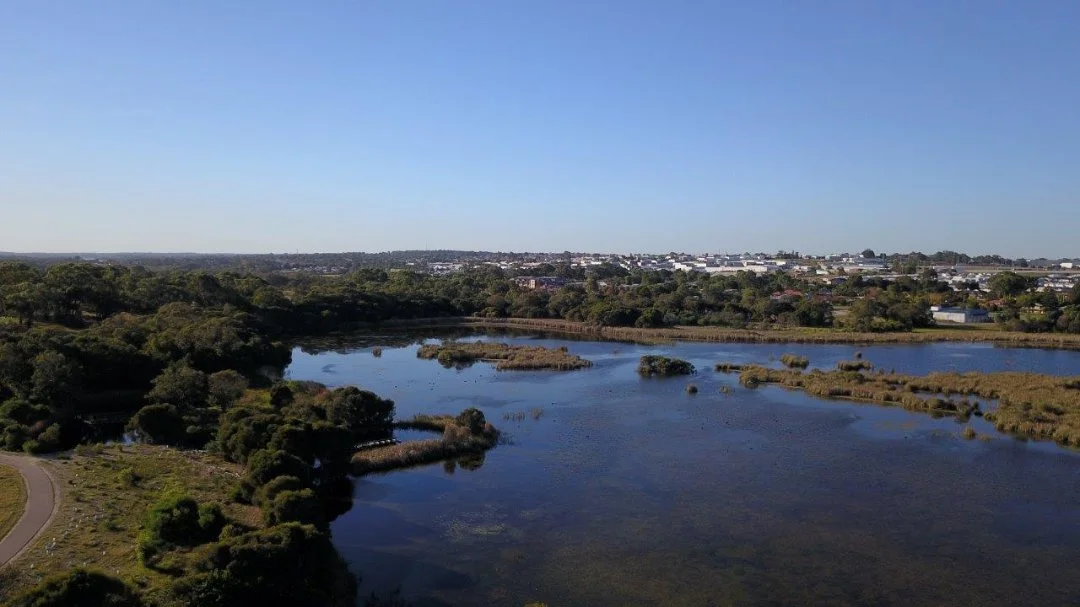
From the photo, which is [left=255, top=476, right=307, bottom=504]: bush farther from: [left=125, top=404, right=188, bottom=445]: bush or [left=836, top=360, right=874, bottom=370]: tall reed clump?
[left=836, top=360, right=874, bottom=370]: tall reed clump

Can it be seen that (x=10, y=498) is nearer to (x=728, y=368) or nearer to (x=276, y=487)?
(x=276, y=487)

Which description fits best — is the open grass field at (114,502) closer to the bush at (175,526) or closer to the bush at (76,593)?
the bush at (175,526)

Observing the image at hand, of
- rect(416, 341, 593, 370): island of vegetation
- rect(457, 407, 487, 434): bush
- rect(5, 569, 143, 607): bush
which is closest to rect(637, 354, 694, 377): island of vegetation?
rect(416, 341, 593, 370): island of vegetation

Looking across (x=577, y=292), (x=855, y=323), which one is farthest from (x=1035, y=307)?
(x=577, y=292)

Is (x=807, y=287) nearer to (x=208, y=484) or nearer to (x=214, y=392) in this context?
(x=214, y=392)

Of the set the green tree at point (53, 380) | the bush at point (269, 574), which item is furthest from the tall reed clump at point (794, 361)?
the green tree at point (53, 380)
